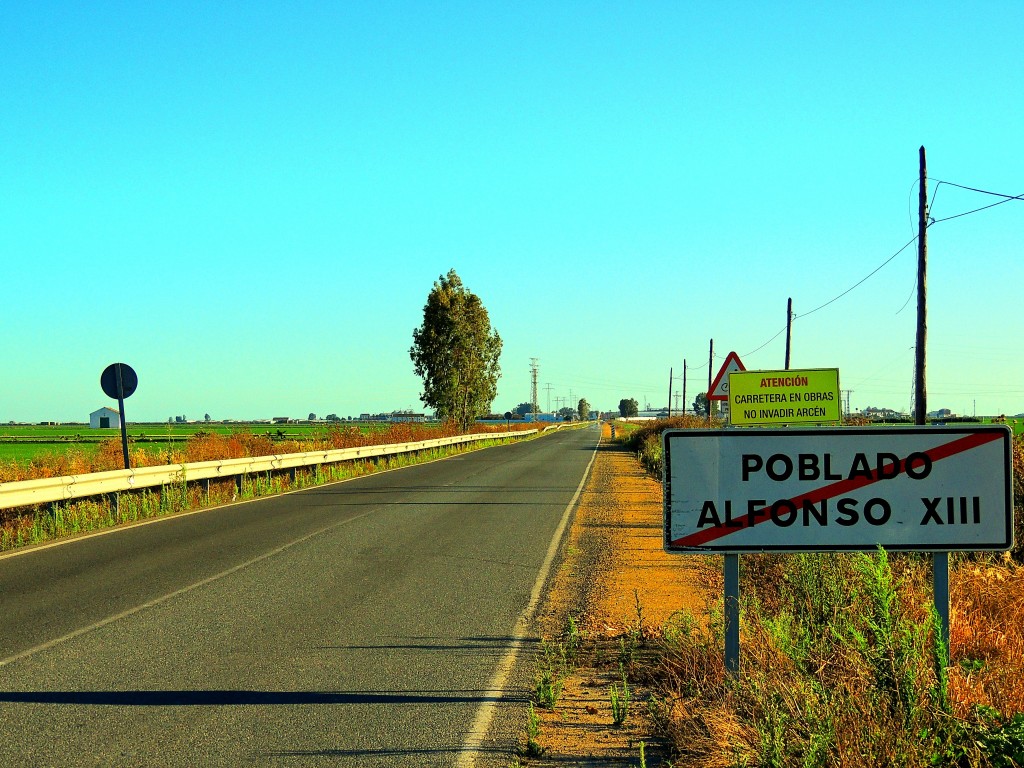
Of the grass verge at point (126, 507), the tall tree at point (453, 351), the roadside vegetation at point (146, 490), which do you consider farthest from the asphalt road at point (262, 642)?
the tall tree at point (453, 351)

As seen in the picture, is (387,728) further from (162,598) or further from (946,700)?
(162,598)

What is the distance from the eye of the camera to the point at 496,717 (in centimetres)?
540

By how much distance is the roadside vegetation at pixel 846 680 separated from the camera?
4109mm

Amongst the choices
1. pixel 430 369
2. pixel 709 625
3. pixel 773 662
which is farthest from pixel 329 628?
pixel 430 369

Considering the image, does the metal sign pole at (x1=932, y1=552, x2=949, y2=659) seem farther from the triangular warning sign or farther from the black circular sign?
the black circular sign

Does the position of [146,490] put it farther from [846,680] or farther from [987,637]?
[846,680]

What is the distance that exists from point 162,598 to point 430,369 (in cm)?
5350

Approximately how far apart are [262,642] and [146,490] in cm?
1201

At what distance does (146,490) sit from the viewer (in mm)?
18000

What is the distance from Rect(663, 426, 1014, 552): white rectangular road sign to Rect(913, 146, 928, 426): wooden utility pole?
15.8 metres

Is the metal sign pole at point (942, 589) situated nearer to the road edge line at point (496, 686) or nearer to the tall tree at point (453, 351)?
the road edge line at point (496, 686)

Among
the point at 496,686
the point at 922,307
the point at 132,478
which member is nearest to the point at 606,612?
the point at 496,686

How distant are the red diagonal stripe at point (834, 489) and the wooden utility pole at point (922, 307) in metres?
15.8

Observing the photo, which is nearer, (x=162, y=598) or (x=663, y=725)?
(x=663, y=725)
